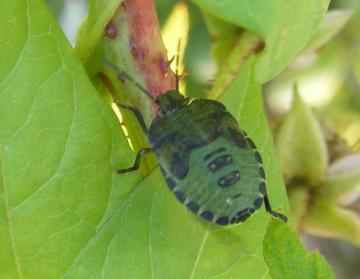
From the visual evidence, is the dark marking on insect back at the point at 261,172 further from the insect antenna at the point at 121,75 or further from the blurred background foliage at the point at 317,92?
the blurred background foliage at the point at 317,92

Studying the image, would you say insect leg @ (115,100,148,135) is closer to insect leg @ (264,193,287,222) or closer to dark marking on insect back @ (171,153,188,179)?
dark marking on insect back @ (171,153,188,179)

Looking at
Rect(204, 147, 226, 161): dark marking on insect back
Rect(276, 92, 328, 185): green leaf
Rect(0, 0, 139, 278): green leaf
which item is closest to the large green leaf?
Rect(0, 0, 139, 278): green leaf

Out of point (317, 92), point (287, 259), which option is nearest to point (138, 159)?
point (287, 259)

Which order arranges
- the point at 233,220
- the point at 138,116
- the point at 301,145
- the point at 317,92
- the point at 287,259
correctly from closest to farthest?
the point at 287,259
the point at 233,220
the point at 138,116
the point at 301,145
the point at 317,92

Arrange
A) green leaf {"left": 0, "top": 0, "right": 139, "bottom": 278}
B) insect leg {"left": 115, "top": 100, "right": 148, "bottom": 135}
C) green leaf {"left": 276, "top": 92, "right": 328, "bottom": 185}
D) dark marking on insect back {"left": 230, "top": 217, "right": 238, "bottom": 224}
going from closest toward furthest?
green leaf {"left": 0, "top": 0, "right": 139, "bottom": 278}
dark marking on insect back {"left": 230, "top": 217, "right": 238, "bottom": 224}
insect leg {"left": 115, "top": 100, "right": 148, "bottom": 135}
green leaf {"left": 276, "top": 92, "right": 328, "bottom": 185}

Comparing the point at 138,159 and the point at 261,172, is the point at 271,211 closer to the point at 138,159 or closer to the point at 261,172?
the point at 261,172

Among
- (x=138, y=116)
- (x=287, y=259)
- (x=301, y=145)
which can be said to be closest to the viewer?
(x=287, y=259)
